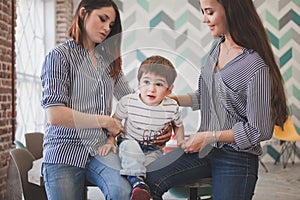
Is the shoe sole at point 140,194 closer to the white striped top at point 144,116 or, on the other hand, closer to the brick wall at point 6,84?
the white striped top at point 144,116

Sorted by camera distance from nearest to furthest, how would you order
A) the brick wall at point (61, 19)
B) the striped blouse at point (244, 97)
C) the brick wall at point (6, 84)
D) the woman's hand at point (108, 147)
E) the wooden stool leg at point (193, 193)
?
the woman's hand at point (108, 147), the striped blouse at point (244, 97), the wooden stool leg at point (193, 193), the brick wall at point (6, 84), the brick wall at point (61, 19)

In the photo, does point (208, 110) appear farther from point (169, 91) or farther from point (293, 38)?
point (293, 38)

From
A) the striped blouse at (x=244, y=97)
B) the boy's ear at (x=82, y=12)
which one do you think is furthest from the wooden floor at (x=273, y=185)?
the striped blouse at (x=244, y=97)

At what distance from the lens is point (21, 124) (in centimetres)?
426

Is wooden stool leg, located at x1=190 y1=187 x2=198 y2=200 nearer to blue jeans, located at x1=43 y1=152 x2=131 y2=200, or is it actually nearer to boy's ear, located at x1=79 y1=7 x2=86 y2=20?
blue jeans, located at x1=43 y1=152 x2=131 y2=200

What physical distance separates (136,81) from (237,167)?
517 millimetres

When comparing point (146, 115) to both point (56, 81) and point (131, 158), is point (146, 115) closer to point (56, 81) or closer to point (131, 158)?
point (131, 158)

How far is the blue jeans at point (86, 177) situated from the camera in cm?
136

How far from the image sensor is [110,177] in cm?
137

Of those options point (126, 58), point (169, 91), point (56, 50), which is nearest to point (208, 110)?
point (169, 91)

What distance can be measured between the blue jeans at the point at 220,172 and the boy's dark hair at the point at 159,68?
1.10 ft

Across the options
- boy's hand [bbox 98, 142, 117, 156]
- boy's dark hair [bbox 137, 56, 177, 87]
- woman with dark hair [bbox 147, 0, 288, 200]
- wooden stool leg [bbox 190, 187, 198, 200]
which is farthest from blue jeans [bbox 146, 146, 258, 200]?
boy's dark hair [bbox 137, 56, 177, 87]

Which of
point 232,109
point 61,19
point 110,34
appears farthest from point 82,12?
point 61,19

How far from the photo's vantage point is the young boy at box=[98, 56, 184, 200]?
125 cm
